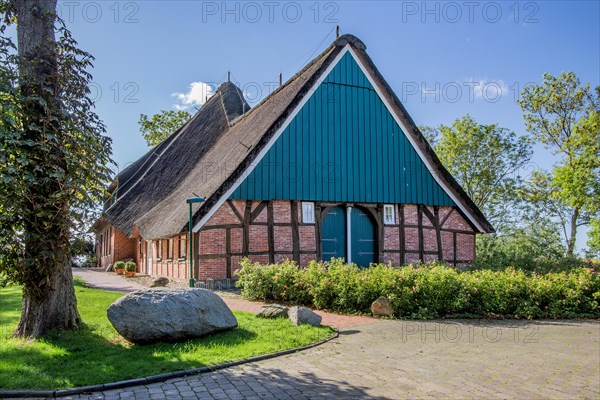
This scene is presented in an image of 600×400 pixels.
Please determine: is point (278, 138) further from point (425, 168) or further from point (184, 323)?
point (184, 323)

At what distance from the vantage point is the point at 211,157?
2206 centimetres

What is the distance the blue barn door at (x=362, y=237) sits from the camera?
691 inches

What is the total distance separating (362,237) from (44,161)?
39.5 ft

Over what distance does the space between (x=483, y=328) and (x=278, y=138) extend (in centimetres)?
934

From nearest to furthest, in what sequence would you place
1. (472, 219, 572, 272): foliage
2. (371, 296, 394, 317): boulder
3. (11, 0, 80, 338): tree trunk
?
(11, 0, 80, 338): tree trunk < (371, 296, 394, 317): boulder < (472, 219, 572, 272): foliage

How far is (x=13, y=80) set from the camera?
7.52 meters

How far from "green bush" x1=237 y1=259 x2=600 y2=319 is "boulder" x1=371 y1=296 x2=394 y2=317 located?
117mm

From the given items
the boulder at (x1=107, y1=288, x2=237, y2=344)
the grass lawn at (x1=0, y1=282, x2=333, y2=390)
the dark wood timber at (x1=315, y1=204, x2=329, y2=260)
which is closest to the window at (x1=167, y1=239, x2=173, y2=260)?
the dark wood timber at (x1=315, y1=204, x2=329, y2=260)

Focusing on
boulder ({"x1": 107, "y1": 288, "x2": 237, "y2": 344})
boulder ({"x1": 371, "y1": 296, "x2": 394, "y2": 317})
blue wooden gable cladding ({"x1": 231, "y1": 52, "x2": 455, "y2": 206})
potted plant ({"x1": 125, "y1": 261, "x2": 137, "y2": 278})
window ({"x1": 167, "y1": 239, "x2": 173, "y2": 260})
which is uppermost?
blue wooden gable cladding ({"x1": 231, "y1": 52, "x2": 455, "y2": 206})

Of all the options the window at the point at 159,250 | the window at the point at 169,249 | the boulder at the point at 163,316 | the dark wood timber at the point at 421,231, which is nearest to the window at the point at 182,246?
the window at the point at 169,249

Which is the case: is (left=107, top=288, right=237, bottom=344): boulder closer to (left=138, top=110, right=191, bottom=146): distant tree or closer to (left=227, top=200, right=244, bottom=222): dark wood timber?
(left=227, top=200, right=244, bottom=222): dark wood timber

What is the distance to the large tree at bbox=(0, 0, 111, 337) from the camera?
7.28 meters

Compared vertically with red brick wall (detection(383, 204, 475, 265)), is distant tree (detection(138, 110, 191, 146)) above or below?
above

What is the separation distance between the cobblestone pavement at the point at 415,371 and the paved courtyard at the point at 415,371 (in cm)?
1
